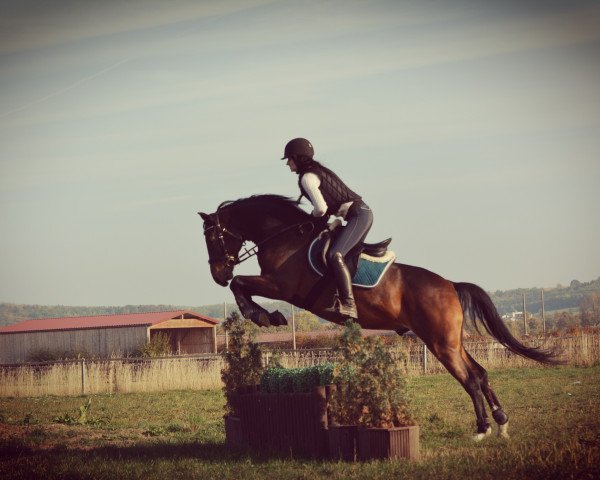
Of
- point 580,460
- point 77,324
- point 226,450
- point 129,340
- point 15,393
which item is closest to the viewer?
point 580,460

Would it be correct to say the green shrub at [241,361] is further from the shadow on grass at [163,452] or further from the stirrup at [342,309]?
the stirrup at [342,309]

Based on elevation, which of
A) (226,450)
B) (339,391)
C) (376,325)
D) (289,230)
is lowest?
(226,450)

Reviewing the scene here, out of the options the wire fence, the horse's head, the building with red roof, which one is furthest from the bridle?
the building with red roof

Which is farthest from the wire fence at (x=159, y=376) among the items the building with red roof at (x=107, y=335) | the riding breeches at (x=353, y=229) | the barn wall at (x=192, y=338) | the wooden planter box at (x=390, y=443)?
the barn wall at (x=192, y=338)

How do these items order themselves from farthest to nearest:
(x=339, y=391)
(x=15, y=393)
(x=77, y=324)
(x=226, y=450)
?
(x=77, y=324) < (x=15, y=393) < (x=226, y=450) < (x=339, y=391)

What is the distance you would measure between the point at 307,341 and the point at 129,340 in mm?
11644

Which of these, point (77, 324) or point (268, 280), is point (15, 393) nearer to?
point (268, 280)

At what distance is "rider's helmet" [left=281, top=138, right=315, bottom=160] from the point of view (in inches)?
401

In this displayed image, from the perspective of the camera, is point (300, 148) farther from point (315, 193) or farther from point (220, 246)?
point (220, 246)

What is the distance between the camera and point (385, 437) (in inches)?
363

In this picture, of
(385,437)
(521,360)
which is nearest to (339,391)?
(385,437)

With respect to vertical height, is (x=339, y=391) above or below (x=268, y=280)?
below

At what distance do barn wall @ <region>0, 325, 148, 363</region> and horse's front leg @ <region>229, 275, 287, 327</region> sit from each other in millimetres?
46064

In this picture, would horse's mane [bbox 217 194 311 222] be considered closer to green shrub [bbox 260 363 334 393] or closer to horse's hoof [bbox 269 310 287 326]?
horse's hoof [bbox 269 310 287 326]
